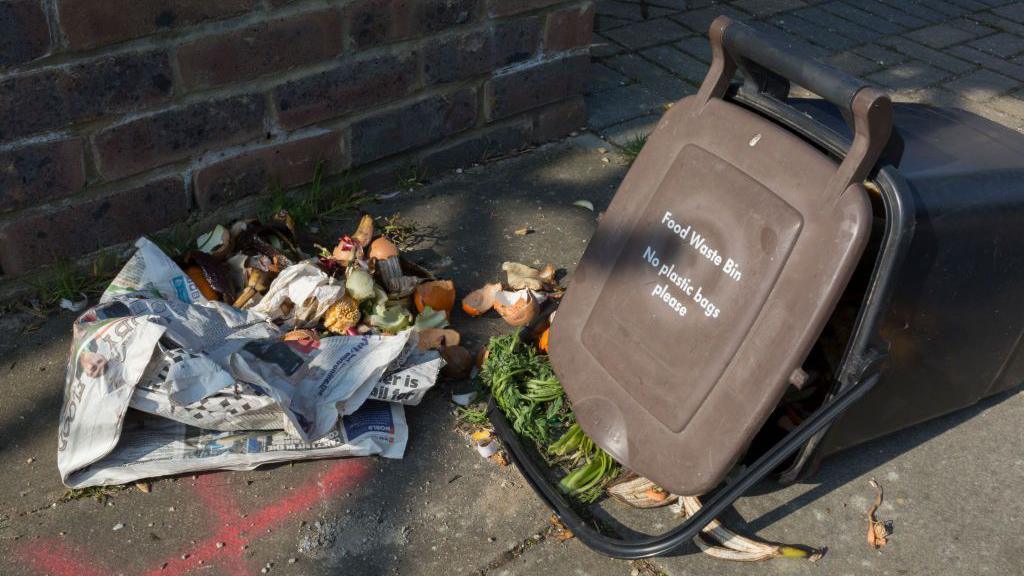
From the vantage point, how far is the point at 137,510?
225 cm

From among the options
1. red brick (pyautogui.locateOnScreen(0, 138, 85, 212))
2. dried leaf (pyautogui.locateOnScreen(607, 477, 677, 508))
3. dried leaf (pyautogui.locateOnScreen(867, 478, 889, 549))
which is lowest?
dried leaf (pyautogui.locateOnScreen(867, 478, 889, 549))

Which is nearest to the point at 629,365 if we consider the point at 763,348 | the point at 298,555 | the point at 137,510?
the point at 763,348

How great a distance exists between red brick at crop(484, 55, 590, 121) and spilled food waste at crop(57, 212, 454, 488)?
92cm

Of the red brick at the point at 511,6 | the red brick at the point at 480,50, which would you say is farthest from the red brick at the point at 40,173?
the red brick at the point at 511,6

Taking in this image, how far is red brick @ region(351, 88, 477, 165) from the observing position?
10.9 ft

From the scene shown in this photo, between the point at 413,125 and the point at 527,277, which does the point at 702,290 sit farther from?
the point at 413,125

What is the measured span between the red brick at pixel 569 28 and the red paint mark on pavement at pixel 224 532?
1.93m

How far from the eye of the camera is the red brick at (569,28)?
3.60 m

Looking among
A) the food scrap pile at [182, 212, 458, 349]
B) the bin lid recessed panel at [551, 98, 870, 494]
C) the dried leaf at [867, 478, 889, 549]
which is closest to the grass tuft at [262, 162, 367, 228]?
the food scrap pile at [182, 212, 458, 349]

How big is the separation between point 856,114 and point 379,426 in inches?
55.0

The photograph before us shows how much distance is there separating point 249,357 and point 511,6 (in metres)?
1.72

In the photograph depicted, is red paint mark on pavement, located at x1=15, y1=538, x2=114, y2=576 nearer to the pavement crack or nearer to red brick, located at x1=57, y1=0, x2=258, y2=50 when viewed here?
the pavement crack

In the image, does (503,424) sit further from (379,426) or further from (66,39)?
(66,39)

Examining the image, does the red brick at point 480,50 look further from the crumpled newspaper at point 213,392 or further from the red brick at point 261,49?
the crumpled newspaper at point 213,392
